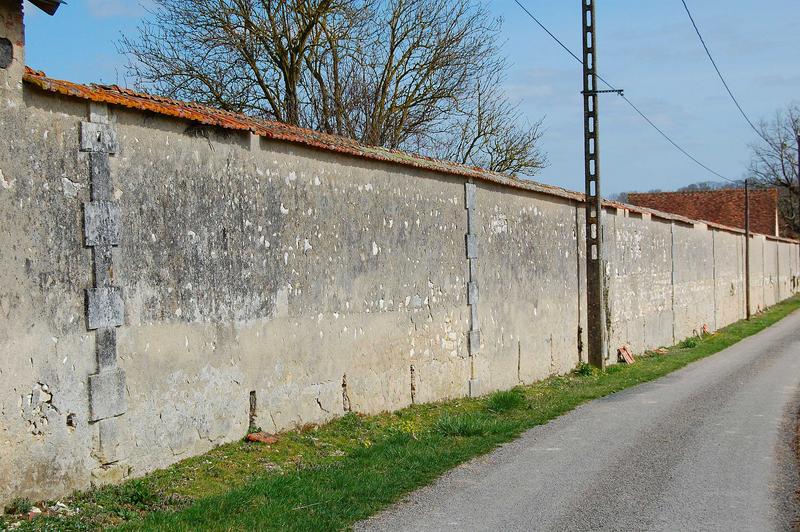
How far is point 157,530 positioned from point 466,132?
20.3 metres

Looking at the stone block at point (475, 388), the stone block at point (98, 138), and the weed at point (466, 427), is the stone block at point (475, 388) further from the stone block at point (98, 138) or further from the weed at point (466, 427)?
the stone block at point (98, 138)

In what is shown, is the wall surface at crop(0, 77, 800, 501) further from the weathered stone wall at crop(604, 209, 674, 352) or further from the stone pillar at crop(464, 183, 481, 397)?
the weathered stone wall at crop(604, 209, 674, 352)

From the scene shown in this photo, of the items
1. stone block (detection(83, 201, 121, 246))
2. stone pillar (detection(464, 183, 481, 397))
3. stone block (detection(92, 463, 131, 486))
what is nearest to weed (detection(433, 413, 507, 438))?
stone pillar (detection(464, 183, 481, 397))

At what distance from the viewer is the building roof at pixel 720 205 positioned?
52.8 m

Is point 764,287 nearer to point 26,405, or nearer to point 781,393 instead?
point 781,393

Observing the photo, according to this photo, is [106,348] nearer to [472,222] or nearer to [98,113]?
[98,113]

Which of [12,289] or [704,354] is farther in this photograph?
[704,354]

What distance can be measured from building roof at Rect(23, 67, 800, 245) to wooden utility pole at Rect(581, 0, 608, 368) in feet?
10.4

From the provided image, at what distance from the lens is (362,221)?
9883 millimetres

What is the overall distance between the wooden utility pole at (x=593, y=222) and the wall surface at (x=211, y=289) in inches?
116

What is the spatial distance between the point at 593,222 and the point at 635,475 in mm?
9765

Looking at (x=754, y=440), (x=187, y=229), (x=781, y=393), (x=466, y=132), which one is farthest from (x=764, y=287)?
(x=187, y=229)

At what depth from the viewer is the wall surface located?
19.7 ft

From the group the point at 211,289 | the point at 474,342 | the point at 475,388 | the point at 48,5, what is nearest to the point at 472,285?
the point at 474,342
